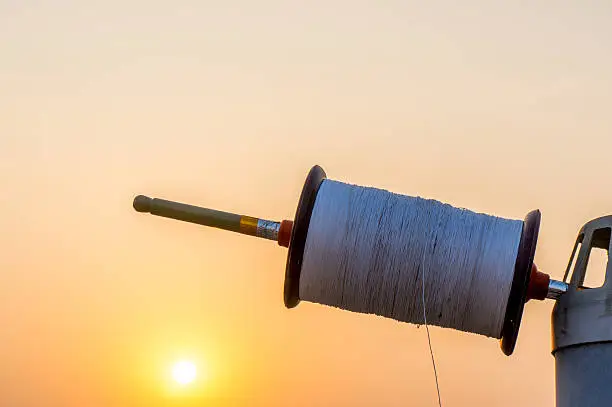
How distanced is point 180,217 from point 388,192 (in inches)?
57.2

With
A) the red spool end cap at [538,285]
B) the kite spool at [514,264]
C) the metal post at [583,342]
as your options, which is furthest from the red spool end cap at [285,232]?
the metal post at [583,342]

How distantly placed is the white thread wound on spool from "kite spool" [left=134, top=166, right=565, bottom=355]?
0.01 metres

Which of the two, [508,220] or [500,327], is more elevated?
[508,220]

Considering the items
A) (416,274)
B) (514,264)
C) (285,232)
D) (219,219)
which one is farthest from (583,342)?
(219,219)

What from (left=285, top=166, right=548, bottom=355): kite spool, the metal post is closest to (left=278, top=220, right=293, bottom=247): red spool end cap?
(left=285, top=166, right=548, bottom=355): kite spool

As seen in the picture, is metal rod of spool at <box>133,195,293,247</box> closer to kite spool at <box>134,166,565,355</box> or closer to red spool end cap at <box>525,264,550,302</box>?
Answer: kite spool at <box>134,166,565,355</box>

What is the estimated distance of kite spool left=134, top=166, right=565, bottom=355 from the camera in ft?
15.1

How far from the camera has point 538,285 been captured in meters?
4.62

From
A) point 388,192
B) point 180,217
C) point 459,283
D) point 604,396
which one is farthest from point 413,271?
point 180,217

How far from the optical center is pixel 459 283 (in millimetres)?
4613

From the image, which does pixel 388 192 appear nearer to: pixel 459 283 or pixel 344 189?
pixel 344 189

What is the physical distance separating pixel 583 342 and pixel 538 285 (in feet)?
1.44

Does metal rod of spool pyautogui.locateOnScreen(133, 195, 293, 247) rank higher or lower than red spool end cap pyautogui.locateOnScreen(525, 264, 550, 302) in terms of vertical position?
higher

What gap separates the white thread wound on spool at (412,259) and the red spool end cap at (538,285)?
0.57ft
